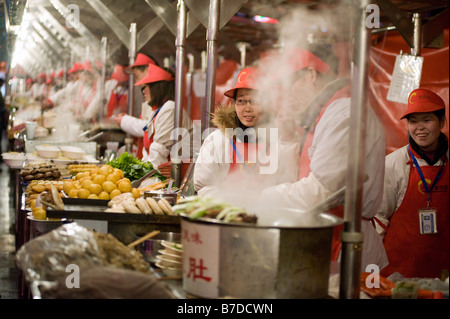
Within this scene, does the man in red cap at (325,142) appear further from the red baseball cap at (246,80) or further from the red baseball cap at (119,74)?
the red baseball cap at (119,74)

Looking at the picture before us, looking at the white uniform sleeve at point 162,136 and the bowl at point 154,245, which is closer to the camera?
the bowl at point 154,245

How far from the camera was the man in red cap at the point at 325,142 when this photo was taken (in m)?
2.76

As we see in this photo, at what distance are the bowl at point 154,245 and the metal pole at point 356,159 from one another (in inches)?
35.4

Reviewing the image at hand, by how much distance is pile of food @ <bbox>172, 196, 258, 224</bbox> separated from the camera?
2.01m

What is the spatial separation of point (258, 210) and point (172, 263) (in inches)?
17.3

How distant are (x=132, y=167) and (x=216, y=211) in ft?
10.5

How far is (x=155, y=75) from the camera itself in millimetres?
6312

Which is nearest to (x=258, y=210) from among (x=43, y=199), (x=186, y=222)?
(x=186, y=222)

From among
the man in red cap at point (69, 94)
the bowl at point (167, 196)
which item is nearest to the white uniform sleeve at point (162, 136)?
the bowl at point (167, 196)

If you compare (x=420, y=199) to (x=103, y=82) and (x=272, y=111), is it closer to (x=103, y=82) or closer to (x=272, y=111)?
(x=272, y=111)

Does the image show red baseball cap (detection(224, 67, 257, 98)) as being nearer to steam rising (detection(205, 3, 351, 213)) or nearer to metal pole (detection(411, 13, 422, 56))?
steam rising (detection(205, 3, 351, 213))

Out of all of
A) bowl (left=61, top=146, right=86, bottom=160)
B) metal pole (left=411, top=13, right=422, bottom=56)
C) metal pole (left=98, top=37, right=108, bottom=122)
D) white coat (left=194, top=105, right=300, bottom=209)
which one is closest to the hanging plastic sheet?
metal pole (left=411, top=13, right=422, bottom=56)

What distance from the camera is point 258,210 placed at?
2.32 metres
